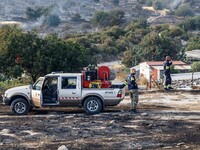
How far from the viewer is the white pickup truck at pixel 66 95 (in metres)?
17.2

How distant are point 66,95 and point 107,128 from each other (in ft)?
10.3

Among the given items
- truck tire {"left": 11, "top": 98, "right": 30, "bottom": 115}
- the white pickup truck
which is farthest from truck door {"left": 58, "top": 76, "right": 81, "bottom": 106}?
truck tire {"left": 11, "top": 98, "right": 30, "bottom": 115}

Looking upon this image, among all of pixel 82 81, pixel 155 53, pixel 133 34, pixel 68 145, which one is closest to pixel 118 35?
pixel 133 34

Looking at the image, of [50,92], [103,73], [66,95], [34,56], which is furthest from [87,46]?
[66,95]

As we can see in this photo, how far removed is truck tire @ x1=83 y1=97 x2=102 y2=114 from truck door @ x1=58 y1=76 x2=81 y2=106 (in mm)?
345

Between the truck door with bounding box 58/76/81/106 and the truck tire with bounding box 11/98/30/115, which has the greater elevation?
the truck door with bounding box 58/76/81/106

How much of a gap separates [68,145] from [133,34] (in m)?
68.8

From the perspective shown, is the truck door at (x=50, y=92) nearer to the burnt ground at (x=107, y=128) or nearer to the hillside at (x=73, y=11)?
the burnt ground at (x=107, y=128)

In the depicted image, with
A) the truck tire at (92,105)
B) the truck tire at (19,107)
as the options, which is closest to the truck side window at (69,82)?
the truck tire at (92,105)

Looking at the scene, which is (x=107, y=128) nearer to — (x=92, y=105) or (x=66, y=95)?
(x=92, y=105)

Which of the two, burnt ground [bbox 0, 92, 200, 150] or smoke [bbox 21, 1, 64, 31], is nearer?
burnt ground [bbox 0, 92, 200, 150]

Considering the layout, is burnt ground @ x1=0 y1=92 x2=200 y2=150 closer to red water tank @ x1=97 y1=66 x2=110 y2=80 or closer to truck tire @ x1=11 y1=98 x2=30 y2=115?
truck tire @ x1=11 y1=98 x2=30 y2=115

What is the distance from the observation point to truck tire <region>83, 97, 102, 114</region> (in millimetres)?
17250

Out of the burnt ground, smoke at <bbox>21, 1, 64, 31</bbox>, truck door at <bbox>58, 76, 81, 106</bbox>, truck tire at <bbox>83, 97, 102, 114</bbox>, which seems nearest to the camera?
the burnt ground
